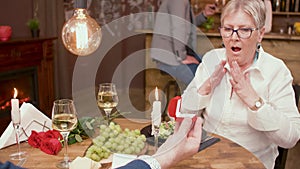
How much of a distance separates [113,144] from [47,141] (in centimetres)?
29

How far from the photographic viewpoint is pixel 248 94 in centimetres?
156

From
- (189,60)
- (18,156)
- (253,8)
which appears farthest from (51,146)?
(189,60)

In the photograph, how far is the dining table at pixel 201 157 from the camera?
1289 millimetres

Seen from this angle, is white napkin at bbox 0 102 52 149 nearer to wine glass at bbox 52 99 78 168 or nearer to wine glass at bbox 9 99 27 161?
wine glass at bbox 9 99 27 161

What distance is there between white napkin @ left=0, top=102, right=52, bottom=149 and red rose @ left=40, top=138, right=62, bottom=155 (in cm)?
16

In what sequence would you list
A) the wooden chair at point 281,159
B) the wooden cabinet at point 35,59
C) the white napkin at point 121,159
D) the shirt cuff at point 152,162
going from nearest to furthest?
the shirt cuff at point 152,162
the white napkin at point 121,159
the wooden chair at point 281,159
the wooden cabinet at point 35,59

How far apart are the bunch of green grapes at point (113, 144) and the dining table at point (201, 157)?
6 centimetres

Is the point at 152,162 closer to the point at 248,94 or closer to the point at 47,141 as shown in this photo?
the point at 47,141

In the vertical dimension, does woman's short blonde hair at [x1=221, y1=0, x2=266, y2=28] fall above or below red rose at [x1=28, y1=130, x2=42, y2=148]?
above

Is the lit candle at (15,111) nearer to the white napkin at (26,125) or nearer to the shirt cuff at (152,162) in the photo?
the white napkin at (26,125)

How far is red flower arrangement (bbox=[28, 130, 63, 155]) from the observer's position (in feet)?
4.47

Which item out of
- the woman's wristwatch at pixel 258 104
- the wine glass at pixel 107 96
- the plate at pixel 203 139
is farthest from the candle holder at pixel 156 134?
the woman's wristwatch at pixel 258 104

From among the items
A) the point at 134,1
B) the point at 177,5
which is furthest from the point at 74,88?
the point at 134,1

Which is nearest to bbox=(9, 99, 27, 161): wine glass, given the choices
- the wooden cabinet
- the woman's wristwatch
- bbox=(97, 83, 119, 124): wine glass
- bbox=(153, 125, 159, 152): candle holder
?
bbox=(97, 83, 119, 124): wine glass
